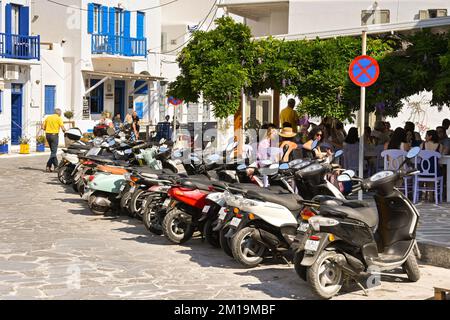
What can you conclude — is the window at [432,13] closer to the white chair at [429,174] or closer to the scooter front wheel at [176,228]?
the white chair at [429,174]

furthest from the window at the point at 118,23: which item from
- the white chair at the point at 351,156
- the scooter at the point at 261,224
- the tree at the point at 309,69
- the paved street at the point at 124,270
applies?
the scooter at the point at 261,224

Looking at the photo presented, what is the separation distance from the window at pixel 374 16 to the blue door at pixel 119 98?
1421 centimetres

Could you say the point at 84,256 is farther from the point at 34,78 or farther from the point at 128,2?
the point at 128,2

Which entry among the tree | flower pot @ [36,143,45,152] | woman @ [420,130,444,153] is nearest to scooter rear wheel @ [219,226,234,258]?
the tree

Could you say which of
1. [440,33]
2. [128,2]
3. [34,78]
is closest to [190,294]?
[440,33]

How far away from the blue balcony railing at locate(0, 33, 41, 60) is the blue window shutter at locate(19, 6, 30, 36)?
1.25 ft

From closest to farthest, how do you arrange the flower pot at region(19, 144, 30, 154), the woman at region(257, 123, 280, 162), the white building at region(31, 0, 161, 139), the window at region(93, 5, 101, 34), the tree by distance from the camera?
the woman at region(257, 123, 280, 162) < the tree < the flower pot at region(19, 144, 30, 154) < the white building at region(31, 0, 161, 139) < the window at region(93, 5, 101, 34)

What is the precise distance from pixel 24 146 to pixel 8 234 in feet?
62.4

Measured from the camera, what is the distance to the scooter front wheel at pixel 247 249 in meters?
9.59

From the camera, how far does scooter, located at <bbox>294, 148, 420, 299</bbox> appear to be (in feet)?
26.5

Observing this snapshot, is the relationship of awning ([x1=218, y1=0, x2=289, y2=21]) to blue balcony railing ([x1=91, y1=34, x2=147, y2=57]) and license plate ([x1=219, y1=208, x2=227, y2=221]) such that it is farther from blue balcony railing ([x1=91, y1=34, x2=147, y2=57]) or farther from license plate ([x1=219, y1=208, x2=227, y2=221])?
license plate ([x1=219, y1=208, x2=227, y2=221])

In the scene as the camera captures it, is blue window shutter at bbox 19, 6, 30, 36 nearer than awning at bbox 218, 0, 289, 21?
No

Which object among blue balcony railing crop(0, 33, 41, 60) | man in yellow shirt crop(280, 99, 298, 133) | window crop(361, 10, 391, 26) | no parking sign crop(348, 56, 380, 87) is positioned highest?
window crop(361, 10, 391, 26)

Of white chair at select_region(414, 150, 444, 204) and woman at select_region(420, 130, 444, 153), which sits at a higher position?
woman at select_region(420, 130, 444, 153)
